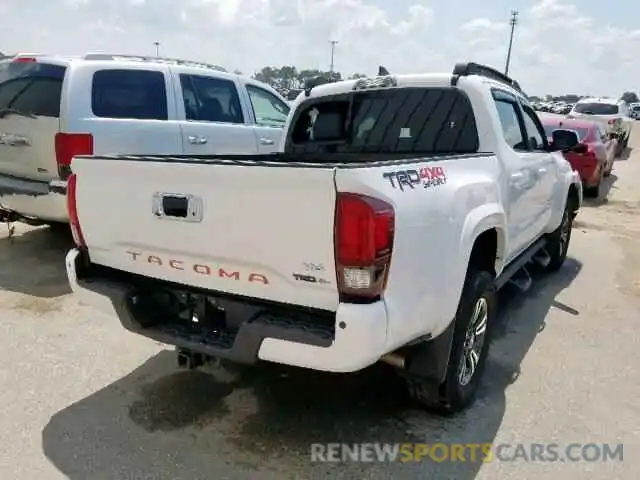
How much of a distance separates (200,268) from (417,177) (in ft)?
3.74

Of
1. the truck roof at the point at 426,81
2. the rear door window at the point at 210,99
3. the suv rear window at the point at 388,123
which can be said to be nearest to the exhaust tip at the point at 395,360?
the suv rear window at the point at 388,123

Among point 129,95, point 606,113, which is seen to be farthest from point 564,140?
point 606,113

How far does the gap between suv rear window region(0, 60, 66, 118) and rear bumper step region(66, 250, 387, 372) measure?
9.80 feet

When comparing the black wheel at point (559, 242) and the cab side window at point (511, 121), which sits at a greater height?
the cab side window at point (511, 121)

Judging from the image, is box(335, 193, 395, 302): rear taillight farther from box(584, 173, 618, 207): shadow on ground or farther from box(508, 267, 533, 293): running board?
box(584, 173, 618, 207): shadow on ground

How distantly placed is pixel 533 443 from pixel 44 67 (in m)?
5.48

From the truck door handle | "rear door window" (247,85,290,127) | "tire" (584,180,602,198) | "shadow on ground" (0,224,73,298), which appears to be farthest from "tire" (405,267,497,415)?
"tire" (584,180,602,198)

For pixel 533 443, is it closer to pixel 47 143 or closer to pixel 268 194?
pixel 268 194

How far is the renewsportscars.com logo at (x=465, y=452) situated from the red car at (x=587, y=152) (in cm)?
921

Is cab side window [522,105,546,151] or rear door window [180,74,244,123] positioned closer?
cab side window [522,105,546,151]

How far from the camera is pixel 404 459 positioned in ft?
10.1

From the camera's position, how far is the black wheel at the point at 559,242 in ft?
21.2

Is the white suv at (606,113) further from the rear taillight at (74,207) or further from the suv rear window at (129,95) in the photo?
the rear taillight at (74,207)

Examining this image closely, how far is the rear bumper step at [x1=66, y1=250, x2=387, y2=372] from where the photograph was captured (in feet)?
8.30
